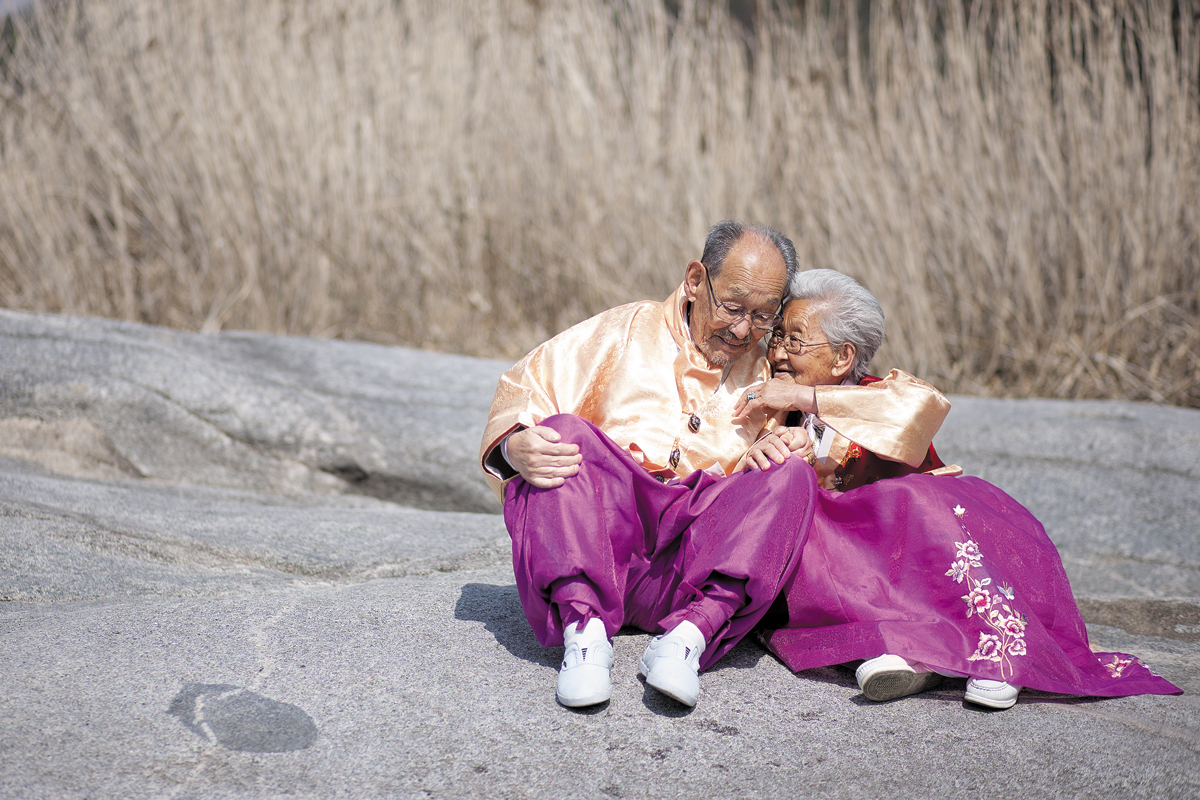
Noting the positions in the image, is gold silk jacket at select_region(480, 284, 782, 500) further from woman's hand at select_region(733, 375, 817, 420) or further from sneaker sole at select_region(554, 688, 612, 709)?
sneaker sole at select_region(554, 688, 612, 709)

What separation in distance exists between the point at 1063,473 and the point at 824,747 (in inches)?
91.3

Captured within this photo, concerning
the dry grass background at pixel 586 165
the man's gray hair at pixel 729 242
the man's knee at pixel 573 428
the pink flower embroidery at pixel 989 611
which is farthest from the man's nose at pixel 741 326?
the dry grass background at pixel 586 165

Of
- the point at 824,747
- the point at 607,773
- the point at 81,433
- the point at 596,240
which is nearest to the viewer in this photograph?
the point at 607,773

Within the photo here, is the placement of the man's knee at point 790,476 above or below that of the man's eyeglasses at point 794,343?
below

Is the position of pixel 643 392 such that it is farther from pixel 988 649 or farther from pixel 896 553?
pixel 988 649

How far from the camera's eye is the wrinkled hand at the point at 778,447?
207 centimetres

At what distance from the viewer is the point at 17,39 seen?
525 centimetres

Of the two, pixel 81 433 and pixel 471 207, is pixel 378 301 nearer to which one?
pixel 471 207

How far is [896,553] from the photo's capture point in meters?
2.12

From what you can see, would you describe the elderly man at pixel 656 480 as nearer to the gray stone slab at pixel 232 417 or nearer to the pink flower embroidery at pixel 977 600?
the pink flower embroidery at pixel 977 600

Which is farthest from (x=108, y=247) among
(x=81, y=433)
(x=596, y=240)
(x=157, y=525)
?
(x=157, y=525)

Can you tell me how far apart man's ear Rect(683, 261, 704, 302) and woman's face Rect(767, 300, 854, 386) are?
22 cm

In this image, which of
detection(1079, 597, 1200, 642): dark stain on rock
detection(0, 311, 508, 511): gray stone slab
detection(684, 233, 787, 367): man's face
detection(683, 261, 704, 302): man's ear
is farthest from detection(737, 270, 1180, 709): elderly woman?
detection(0, 311, 508, 511): gray stone slab

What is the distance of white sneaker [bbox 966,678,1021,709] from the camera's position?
1926 millimetres
